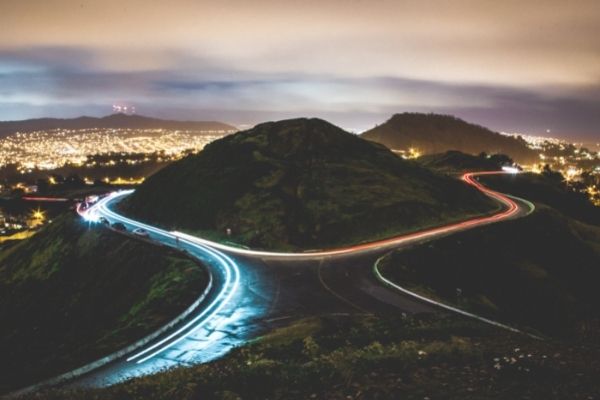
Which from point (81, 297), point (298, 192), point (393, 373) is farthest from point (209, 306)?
point (298, 192)

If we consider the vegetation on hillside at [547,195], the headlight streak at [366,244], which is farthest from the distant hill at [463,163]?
the headlight streak at [366,244]

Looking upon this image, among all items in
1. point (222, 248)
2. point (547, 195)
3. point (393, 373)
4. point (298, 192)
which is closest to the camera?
point (393, 373)

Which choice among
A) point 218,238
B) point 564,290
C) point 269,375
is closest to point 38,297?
point 218,238

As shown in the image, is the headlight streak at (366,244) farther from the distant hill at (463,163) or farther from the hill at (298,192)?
the distant hill at (463,163)

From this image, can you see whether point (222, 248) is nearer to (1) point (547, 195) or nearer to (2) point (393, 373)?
(2) point (393, 373)

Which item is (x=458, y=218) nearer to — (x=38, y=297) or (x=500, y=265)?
(x=500, y=265)

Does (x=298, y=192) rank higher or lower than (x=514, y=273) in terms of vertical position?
higher
